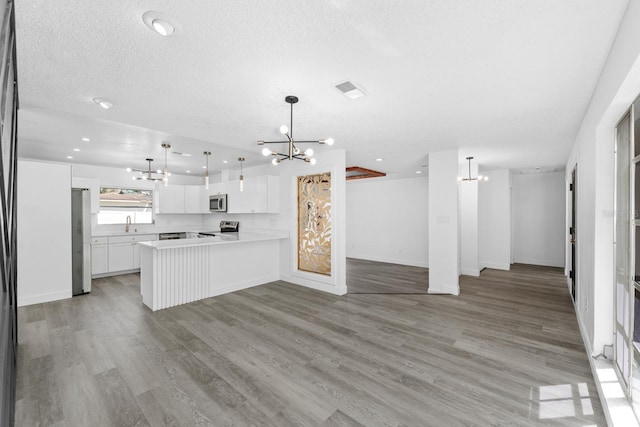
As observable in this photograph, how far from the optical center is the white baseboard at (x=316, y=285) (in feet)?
16.1

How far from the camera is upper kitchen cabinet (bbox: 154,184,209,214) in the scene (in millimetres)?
7020

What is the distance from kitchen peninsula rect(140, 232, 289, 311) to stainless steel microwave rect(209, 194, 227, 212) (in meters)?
1.66

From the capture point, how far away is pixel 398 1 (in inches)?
59.4

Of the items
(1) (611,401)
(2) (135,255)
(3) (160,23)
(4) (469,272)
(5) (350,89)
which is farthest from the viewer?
(4) (469,272)

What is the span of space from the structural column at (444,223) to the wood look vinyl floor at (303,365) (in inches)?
24.8

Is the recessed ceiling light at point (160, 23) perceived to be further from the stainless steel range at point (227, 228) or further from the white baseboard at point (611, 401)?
the stainless steel range at point (227, 228)

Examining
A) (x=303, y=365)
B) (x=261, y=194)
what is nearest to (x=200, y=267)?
(x=261, y=194)

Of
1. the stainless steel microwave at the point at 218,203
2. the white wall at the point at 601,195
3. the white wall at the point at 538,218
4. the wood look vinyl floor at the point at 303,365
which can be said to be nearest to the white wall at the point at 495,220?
the white wall at the point at 538,218

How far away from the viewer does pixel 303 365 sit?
2594mm

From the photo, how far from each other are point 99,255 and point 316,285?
4.57 metres

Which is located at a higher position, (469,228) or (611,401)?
(469,228)

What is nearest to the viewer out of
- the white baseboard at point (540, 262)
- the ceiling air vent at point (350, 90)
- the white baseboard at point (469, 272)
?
the ceiling air vent at point (350, 90)

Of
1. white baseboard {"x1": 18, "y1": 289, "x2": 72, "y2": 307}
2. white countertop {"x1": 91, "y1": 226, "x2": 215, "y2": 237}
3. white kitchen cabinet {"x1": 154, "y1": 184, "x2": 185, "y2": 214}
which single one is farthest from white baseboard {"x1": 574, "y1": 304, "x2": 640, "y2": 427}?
white kitchen cabinet {"x1": 154, "y1": 184, "x2": 185, "y2": 214}

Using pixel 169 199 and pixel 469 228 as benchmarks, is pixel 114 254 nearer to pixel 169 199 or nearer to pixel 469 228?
pixel 169 199
